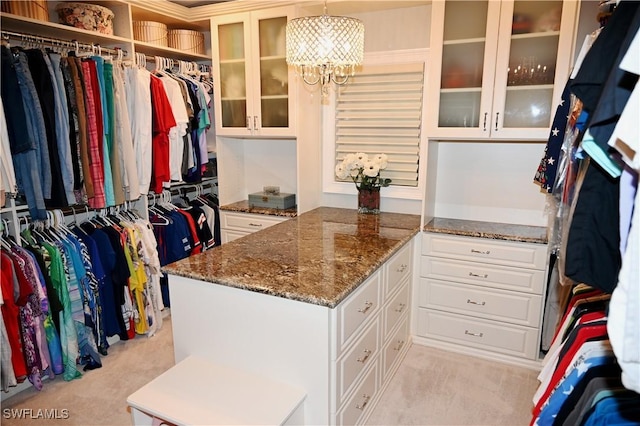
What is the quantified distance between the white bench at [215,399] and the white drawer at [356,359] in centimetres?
19

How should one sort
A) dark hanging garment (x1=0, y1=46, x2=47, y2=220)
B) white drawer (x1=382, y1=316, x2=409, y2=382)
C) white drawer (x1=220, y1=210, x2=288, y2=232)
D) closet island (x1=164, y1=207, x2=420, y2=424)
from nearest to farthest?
closet island (x1=164, y1=207, x2=420, y2=424)
dark hanging garment (x1=0, y1=46, x2=47, y2=220)
white drawer (x1=382, y1=316, x2=409, y2=382)
white drawer (x1=220, y1=210, x2=288, y2=232)

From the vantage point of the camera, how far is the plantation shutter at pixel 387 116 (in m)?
3.06

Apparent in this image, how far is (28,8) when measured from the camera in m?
2.31

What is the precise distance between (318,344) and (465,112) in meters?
1.81

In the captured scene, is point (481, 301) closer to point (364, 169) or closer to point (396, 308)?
point (396, 308)

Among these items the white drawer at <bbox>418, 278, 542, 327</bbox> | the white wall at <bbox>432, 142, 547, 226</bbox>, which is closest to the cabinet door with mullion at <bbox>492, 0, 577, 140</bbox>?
the white wall at <bbox>432, 142, 547, 226</bbox>

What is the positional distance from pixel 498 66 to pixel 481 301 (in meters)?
1.53

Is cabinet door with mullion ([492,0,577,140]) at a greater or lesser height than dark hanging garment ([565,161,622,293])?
greater

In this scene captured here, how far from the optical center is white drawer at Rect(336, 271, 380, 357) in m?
1.77

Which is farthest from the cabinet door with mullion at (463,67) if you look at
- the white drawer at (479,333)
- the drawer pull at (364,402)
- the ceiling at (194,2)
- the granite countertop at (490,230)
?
the ceiling at (194,2)

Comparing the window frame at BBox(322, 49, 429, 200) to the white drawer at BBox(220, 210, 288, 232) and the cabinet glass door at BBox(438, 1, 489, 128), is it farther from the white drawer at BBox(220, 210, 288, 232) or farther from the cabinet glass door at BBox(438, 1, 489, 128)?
the white drawer at BBox(220, 210, 288, 232)

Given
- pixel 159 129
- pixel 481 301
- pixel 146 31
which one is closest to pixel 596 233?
pixel 481 301

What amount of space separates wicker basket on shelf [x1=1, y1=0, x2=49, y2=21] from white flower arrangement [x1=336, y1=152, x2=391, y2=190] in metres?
2.12

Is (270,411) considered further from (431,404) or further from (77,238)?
(77,238)
